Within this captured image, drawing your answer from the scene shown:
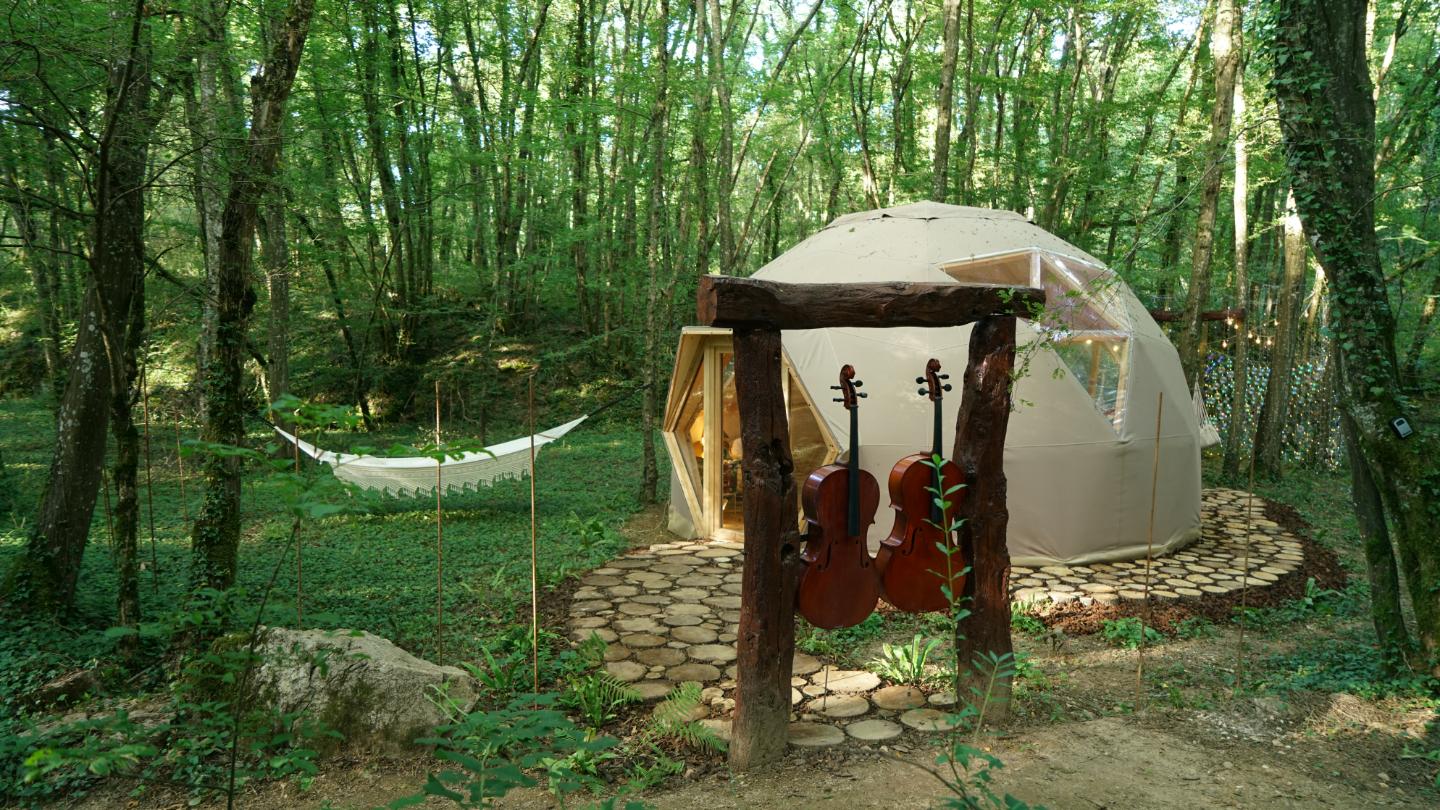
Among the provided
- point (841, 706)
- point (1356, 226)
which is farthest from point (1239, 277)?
point (841, 706)

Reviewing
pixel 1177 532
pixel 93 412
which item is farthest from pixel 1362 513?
pixel 93 412

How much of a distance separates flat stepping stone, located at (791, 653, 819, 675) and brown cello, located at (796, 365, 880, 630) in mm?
873

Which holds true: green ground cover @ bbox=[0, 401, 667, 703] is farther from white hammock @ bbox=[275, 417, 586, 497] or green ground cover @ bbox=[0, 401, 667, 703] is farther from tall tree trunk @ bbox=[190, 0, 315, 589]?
white hammock @ bbox=[275, 417, 586, 497]

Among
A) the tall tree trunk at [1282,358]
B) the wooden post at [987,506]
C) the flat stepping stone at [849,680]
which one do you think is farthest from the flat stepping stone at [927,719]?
the tall tree trunk at [1282,358]

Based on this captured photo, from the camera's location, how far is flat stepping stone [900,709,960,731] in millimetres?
3076

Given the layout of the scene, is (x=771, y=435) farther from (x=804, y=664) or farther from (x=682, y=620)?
(x=682, y=620)

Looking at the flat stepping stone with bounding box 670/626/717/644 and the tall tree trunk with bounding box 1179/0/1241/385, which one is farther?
the tall tree trunk with bounding box 1179/0/1241/385

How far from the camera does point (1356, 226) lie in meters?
3.16

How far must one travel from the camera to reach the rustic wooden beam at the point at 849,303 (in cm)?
260

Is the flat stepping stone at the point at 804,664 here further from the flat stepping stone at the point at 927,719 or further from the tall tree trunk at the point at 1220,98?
the tall tree trunk at the point at 1220,98

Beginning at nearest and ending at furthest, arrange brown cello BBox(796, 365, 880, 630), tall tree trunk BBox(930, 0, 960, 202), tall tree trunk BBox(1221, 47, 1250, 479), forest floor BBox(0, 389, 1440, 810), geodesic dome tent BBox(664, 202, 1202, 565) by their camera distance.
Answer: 1. forest floor BBox(0, 389, 1440, 810)
2. brown cello BBox(796, 365, 880, 630)
3. geodesic dome tent BBox(664, 202, 1202, 565)
4. tall tree trunk BBox(1221, 47, 1250, 479)
5. tall tree trunk BBox(930, 0, 960, 202)

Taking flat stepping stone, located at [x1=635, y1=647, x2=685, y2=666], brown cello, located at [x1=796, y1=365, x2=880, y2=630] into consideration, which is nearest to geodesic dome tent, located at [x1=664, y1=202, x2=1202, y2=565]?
flat stepping stone, located at [x1=635, y1=647, x2=685, y2=666]

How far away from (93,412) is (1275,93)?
6440 millimetres

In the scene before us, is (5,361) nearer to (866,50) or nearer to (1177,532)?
(866,50)
